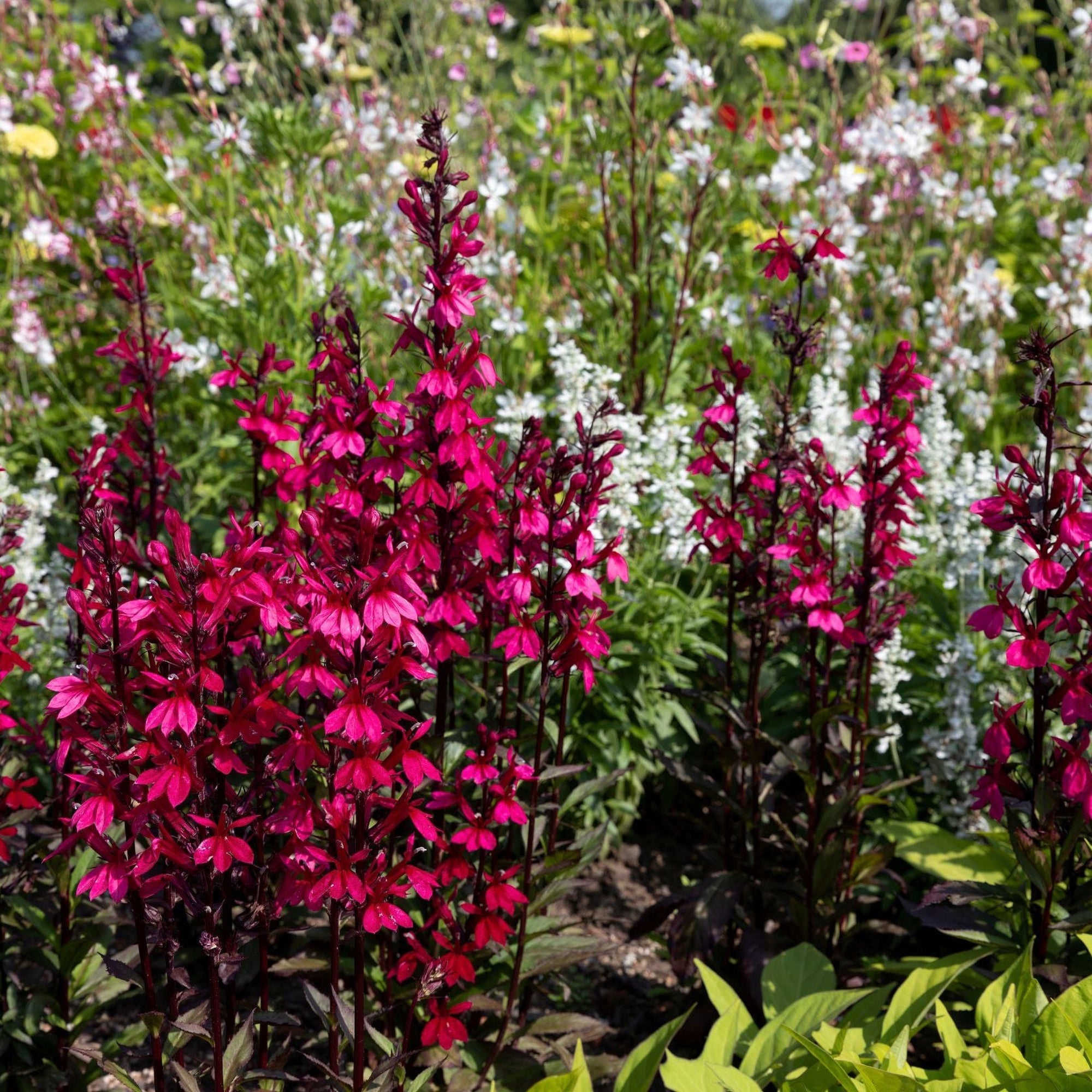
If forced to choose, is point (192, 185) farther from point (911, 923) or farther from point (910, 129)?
point (911, 923)

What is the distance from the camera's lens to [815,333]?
95.1 inches

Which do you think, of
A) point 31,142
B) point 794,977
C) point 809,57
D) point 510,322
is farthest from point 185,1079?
point 809,57

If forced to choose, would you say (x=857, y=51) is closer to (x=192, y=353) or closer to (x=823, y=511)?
(x=192, y=353)

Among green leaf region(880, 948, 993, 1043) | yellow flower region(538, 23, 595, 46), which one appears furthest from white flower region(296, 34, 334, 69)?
green leaf region(880, 948, 993, 1043)

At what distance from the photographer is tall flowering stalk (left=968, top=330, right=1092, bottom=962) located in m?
1.97

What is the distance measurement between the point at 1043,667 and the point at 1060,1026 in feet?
1.97

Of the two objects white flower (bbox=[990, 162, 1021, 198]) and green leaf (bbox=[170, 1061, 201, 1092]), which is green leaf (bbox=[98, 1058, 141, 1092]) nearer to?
green leaf (bbox=[170, 1061, 201, 1092])

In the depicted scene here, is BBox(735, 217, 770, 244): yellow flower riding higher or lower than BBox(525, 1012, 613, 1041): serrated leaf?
higher

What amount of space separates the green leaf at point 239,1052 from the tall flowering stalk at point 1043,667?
1.34 m

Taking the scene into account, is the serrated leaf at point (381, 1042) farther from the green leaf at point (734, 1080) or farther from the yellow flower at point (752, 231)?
the yellow flower at point (752, 231)

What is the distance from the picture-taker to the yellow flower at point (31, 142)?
16.2 ft

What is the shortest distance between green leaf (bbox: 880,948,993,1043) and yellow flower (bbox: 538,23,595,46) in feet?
13.7

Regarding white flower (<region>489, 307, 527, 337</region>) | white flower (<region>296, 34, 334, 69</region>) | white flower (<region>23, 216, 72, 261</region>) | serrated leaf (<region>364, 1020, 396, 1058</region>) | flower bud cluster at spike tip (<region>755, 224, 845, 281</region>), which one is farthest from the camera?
white flower (<region>296, 34, 334, 69</region>)

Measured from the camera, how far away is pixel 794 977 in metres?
2.34
